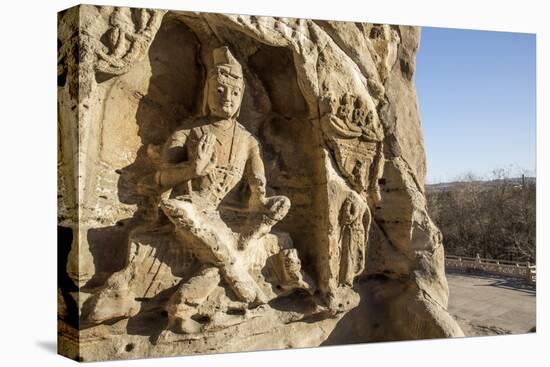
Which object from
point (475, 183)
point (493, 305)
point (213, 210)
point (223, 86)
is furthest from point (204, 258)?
point (475, 183)

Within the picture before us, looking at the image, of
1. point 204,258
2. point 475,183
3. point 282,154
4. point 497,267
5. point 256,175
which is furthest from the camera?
point 475,183

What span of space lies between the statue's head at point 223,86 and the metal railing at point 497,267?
6.40 meters

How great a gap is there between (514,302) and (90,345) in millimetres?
5464

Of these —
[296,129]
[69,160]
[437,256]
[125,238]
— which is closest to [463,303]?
[437,256]

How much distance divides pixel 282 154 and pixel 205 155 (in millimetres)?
949

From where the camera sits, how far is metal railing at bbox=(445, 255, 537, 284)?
32.9 ft

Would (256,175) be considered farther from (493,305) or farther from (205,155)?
(493,305)

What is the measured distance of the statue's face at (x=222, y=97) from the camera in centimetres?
536

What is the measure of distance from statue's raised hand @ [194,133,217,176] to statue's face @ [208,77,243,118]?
0.23 meters

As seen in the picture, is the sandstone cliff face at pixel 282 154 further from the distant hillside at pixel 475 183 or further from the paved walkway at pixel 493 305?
the distant hillside at pixel 475 183

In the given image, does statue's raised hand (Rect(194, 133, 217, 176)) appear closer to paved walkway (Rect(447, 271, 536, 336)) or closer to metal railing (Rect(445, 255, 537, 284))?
paved walkway (Rect(447, 271, 536, 336))

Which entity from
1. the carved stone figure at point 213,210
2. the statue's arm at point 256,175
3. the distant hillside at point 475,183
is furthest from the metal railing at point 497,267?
the statue's arm at point 256,175

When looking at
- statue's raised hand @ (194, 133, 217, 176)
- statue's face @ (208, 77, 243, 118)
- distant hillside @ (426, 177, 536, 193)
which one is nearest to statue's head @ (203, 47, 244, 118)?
statue's face @ (208, 77, 243, 118)

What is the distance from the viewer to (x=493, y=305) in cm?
777
